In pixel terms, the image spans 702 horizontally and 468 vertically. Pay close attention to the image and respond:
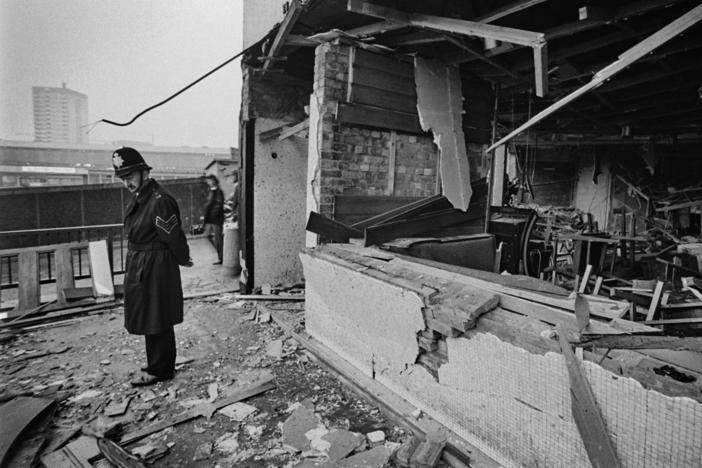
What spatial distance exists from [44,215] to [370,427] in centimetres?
1124

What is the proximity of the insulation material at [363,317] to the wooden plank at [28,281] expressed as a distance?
389cm

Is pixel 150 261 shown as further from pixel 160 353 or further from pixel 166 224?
pixel 160 353

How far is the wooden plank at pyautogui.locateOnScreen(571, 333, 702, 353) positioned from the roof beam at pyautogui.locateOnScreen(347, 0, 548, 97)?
1.99 meters

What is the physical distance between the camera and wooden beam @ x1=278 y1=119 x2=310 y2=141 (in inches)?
196

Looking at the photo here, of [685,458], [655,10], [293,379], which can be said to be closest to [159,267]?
[293,379]

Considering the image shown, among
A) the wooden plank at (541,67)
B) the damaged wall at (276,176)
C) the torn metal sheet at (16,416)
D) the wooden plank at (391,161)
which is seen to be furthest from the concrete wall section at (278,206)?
the wooden plank at (541,67)

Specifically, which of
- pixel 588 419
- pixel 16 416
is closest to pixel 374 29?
pixel 588 419

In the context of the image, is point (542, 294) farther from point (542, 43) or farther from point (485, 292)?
point (542, 43)

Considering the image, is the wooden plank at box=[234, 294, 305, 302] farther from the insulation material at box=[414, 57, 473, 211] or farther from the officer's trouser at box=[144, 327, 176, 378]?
the insulation material at box=[414, 57, 473, 211]

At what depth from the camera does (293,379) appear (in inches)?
136

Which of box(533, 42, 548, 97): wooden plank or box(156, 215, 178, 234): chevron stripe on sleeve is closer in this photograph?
box(533, 42, 548, 97): wooden plank

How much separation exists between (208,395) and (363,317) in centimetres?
146

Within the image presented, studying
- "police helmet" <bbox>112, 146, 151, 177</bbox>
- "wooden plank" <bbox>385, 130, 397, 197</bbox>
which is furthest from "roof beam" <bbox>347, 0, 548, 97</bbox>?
"police helmet" <bbox>112, 146, 151, 177</bbox>

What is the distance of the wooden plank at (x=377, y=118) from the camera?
13.5ft
